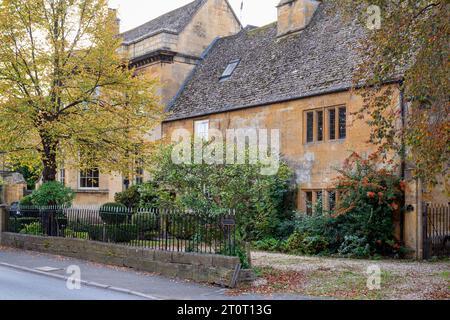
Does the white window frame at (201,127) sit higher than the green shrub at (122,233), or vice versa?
the white window frame at (201,127)

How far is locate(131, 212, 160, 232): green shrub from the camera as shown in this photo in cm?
→ 1449

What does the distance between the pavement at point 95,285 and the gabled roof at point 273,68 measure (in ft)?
31.6

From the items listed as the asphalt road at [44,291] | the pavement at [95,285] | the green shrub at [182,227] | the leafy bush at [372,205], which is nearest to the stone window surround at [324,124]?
the leafy bush at [372,205]

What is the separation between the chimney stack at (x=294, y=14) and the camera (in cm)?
2605

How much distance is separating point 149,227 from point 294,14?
15576mm

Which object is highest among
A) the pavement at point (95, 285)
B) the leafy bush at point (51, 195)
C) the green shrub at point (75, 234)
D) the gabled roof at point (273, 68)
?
the gabled roof at point (273, 68)

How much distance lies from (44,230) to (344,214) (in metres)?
10.2

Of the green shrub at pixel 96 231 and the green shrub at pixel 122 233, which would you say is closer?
the green shrub at pixel 122 233

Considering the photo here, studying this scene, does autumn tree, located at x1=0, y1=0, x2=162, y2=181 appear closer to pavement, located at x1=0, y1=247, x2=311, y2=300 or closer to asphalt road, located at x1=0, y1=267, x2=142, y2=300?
pavement, located at x1=0, y1=247, x2=311, y2=300

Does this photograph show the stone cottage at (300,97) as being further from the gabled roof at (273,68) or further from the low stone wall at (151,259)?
the low stone wall at (151,259)

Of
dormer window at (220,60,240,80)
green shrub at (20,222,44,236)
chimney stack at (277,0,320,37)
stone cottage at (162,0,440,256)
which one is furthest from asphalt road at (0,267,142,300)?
chimney stack at (277,0,320,37)

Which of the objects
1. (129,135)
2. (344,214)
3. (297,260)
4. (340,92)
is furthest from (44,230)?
(340,92)

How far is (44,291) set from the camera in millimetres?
11438

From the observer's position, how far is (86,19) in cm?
2027
